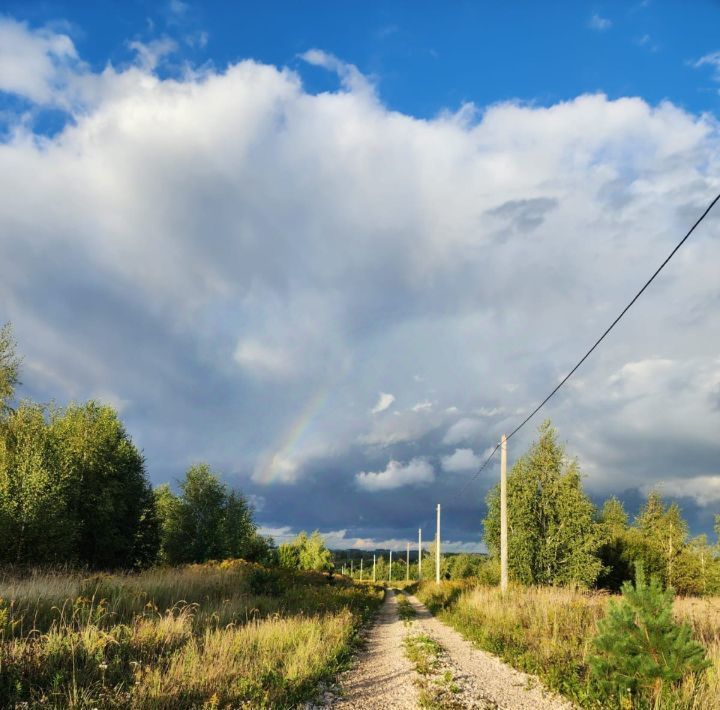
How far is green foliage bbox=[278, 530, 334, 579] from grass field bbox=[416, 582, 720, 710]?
51.4m

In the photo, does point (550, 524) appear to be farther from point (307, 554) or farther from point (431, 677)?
point (307, 554)

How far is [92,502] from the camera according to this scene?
31156mm

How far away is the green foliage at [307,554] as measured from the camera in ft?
234

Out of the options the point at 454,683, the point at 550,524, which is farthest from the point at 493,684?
the point at 550,524

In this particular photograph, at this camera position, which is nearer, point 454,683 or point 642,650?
point 642,650

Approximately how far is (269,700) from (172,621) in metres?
4.01

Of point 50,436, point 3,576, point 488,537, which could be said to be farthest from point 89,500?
point 488,537

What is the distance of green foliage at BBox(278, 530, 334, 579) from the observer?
7125 centimetres

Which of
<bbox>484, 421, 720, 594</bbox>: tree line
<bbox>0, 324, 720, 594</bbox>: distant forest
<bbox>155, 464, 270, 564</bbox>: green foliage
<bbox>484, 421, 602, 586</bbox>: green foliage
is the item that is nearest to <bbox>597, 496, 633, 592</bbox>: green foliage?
<bbox>0, 324, 720, 594</bbox>: distant forest

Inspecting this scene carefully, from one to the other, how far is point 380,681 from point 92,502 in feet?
89.7

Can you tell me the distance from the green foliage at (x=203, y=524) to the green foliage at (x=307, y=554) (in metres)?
27.3

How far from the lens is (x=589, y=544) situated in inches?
1088

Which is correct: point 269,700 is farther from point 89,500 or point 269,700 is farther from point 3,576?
point 89,500

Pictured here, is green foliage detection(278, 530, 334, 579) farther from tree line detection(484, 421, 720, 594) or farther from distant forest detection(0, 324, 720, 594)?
tree line detection(484, 421, 720, 594)
